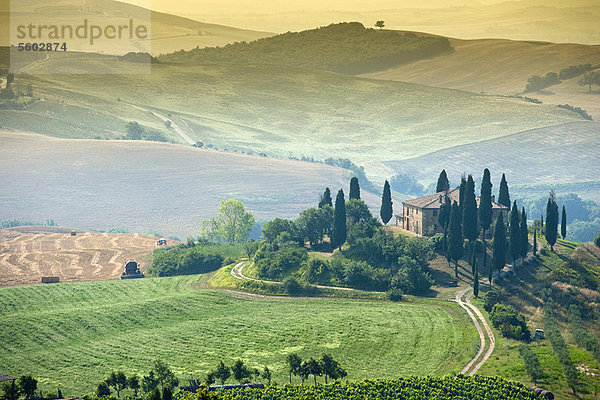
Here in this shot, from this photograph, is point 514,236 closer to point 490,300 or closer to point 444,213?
point 444,213

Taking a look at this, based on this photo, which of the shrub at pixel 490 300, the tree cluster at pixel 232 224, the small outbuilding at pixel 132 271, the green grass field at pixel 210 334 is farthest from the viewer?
the tree cluster at pixel 232 224

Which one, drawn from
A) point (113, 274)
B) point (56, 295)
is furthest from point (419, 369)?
point (113, 274)

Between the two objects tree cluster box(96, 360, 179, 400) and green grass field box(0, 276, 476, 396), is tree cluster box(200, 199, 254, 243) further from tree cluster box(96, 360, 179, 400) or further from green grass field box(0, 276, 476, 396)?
tree cluster box(96, 360, 179, 400)

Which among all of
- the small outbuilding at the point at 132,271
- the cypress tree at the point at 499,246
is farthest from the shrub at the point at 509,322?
the small outbuilding at the point at 132,271

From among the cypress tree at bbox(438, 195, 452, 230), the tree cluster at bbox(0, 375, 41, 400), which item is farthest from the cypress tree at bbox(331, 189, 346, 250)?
the tree cluster at bbox(0, 375, 41, 400)

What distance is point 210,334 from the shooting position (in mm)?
87000

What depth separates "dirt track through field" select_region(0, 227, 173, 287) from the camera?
129 m

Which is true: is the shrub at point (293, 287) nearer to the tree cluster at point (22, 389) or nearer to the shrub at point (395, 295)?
the shrub at point (395, 295)

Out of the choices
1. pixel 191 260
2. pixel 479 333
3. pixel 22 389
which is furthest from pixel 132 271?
pixel 479 333

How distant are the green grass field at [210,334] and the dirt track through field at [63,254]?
23.0m

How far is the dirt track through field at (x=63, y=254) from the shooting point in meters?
129

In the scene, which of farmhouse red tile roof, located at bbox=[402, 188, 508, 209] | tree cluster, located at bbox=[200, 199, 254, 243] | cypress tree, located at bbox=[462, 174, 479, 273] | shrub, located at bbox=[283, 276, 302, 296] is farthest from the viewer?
tree cluster, located at bbox=[200, 199, 254, 243]

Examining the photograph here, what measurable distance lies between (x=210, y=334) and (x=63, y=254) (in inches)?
2697

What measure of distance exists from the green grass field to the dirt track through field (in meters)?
23.0
